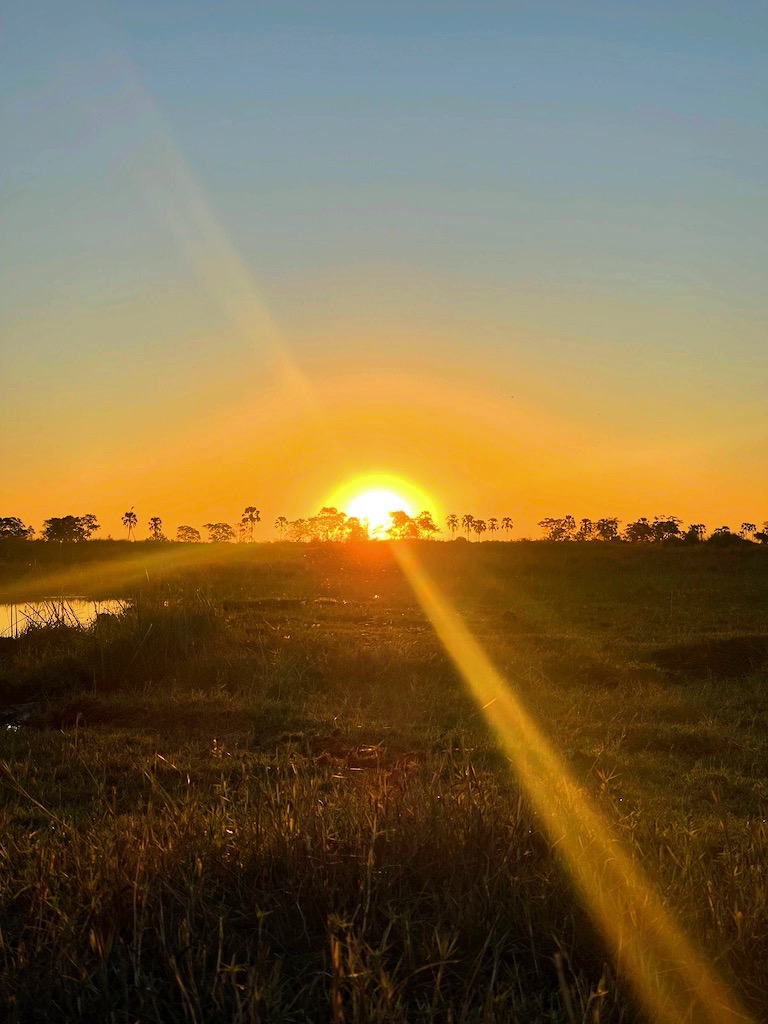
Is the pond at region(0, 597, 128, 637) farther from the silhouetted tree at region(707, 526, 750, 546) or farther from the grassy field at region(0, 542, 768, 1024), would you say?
the silhouetted tree at region(707, 526, 750, 546)

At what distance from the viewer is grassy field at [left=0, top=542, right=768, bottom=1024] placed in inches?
104

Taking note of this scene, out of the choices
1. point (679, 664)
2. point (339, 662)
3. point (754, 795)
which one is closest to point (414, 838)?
point (754, 795)

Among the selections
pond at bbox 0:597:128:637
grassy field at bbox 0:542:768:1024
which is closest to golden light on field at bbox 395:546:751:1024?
grassy field at bbox 0:542:768:1024

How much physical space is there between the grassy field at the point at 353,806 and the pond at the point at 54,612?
601mm

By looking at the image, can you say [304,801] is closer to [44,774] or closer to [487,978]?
[487,978]

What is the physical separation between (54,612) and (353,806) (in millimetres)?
8791

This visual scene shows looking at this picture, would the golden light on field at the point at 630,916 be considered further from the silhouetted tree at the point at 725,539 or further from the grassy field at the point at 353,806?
the silhouetted tree at the point at 725,539

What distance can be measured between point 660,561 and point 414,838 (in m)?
18.6

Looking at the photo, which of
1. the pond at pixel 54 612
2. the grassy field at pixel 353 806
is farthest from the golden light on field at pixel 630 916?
the pond at pixel 54 612

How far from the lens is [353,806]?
370 cm

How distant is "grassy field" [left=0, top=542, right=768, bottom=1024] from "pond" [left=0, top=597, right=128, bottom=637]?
1.97 feet

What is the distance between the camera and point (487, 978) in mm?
2779

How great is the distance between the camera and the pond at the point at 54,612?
452 inches

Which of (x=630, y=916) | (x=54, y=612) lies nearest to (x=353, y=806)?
(x=630, y=916)
